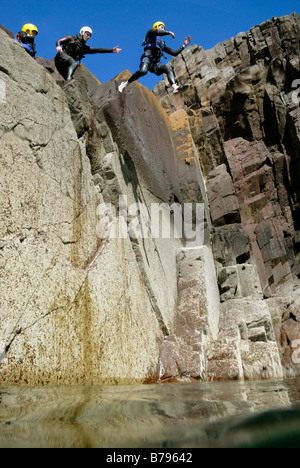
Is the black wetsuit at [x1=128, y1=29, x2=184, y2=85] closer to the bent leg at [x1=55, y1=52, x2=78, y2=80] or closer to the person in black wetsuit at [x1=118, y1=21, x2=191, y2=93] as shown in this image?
the person in black wetsuit at [x1=118, y1=21, x2=191, y2=93]

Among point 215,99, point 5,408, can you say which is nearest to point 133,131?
point 5,408

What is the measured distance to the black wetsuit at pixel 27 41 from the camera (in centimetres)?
630

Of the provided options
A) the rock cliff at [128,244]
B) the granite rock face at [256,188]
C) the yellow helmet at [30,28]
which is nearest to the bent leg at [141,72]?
the rock cliff at [128,244]

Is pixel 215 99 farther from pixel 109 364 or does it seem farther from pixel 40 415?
pixel 40 415

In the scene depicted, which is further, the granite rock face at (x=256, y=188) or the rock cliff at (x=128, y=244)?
the granite rock face at (x=256, y=188)

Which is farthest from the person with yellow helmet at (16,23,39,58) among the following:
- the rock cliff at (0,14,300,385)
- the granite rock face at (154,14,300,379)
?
the granite rock face at (154,14,300,379)

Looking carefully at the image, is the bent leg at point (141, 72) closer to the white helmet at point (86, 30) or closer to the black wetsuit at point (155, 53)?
the black wetsuit at point (155, 53)

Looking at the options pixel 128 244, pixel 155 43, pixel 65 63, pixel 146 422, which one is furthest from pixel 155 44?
pixel 146 422

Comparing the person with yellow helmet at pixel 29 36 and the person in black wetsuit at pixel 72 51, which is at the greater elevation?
the person with yellow helmet at pixel 29 36

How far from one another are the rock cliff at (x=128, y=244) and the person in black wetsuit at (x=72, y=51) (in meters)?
0.45

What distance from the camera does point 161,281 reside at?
4.92 m

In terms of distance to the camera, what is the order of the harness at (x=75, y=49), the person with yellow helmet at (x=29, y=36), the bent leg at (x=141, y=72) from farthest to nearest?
the person with yellow helmet at (x=29, y=36), the bent leg at (x=141, y=72), the harness at (x=75, y=49)

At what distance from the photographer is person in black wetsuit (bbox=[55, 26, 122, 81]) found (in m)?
5.21
